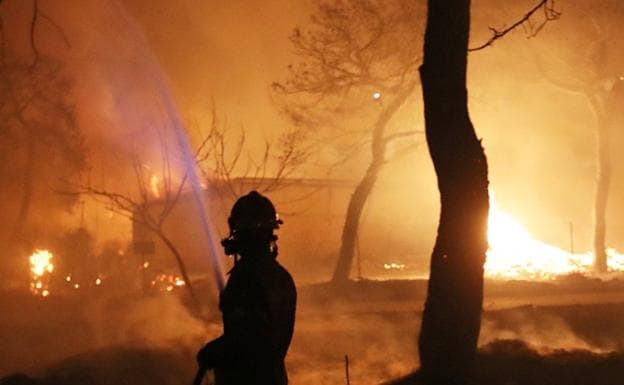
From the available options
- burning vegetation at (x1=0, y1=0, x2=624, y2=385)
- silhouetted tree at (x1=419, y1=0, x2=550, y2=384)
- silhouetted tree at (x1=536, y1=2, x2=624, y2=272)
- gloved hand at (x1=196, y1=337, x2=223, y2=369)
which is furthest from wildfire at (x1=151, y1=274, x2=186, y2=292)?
gloved hand at (x1=196, y1=337, x2=223, y2=369)

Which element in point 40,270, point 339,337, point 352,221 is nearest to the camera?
point 339,337

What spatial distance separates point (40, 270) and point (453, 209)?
21.0 metres

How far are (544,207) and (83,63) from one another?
27262 mm

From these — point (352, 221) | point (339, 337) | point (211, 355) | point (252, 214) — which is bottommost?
point (339, 337)

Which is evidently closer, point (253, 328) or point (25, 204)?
point (253, 328)

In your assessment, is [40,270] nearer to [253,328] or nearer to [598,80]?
[598,80]

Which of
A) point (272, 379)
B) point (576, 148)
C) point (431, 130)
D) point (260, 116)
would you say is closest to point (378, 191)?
point (260, 116)

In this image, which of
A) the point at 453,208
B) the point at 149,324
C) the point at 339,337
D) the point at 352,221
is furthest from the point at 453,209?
the point at 352,221

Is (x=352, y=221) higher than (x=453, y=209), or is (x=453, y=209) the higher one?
(x=352, y=221)

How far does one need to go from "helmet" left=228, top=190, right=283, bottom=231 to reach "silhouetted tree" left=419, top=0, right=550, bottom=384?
119 inches

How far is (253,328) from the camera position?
363 cm

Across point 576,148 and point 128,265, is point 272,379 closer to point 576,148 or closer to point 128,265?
point 128,265

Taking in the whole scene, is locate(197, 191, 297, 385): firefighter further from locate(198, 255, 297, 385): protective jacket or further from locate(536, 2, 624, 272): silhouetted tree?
locate(536, 2, 624, 272): silhouetted tree

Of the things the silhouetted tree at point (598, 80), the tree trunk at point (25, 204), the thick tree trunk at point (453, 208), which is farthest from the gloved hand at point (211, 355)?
the tree trunk at point (25, 204)
